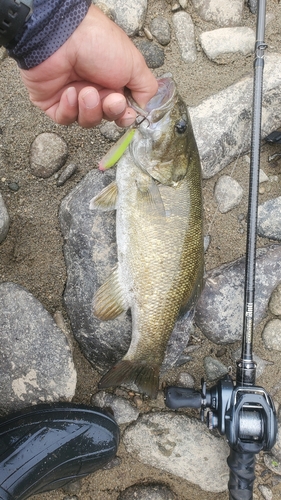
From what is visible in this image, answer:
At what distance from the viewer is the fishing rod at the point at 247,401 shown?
244 cm

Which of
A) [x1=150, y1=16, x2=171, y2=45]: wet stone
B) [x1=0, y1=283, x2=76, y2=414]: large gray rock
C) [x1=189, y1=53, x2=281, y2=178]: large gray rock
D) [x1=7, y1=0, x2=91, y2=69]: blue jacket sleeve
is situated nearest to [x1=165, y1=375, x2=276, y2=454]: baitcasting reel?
[x1=0, y1=283, x2=76, y2=414]: large gray rock

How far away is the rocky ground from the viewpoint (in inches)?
120

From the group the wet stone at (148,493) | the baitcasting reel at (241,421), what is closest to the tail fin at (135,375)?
the baitcasting reel at (241,421)

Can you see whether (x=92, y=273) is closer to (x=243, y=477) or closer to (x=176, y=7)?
(x=243, y=477)

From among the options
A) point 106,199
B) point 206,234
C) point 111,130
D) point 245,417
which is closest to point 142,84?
point 106,199

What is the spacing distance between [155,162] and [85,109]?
0.58 meters

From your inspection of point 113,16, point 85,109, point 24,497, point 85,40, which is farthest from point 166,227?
point 24,497

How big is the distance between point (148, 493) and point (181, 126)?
2438mm

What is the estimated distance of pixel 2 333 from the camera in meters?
2.86

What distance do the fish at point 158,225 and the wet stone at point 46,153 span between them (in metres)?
0.60

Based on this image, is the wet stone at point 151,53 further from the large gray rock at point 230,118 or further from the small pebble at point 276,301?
the small pebble at point 276,301

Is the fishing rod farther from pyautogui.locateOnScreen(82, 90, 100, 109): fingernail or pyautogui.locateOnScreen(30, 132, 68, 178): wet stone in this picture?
pyautogui.locateOnScreen(30, 132, 68, 178): wet stone

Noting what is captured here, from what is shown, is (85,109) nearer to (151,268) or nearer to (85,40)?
(85,40)

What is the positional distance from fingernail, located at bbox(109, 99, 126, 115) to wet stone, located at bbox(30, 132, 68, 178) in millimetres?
1013
